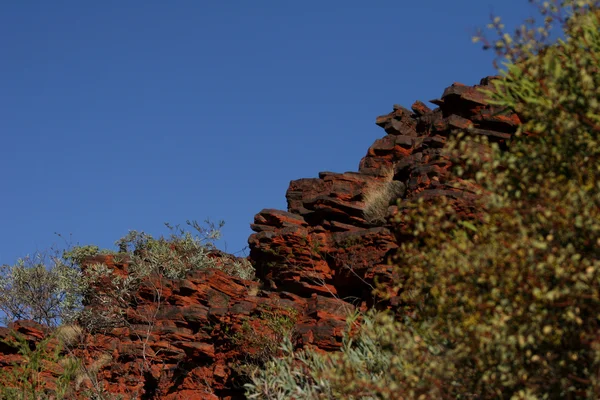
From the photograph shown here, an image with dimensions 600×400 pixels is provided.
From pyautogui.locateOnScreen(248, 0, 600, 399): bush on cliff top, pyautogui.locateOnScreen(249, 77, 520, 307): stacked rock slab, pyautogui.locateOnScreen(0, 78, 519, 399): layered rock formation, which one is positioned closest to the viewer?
pyautogui.locateOnScreen(248, 0, 600, 399): bush on cliff top

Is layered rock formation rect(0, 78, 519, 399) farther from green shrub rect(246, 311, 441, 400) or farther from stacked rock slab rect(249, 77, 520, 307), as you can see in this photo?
green shrub rect(246, 311, 441, 400)

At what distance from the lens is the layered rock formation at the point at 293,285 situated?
23.2 metres

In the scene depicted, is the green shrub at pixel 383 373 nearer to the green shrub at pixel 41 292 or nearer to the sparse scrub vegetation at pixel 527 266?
the sparse scrub vegetation at pixel 527 266

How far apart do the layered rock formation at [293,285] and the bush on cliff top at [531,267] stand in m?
9.04

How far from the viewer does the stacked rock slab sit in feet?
75.4

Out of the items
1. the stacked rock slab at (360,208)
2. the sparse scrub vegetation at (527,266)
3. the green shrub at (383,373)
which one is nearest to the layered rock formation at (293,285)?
the stacked rock slab at (360,208)

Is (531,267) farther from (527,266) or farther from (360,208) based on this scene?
(360,208)

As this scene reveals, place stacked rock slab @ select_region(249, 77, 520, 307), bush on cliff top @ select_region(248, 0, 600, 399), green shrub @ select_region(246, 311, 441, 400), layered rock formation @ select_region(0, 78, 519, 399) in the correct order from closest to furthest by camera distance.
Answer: bush on cliff top @ select_region(248, 0, 600, 399)
green shrub @ select_region(246, 311, 441, 400)
stacked rock slab @ select_region(249, 77, 520, 307)
layered rock formation @ select_region(0, 78, 519, 399)

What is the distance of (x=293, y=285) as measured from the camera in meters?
26.1

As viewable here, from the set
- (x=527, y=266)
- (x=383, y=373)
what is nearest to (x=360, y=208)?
(x=383, y=373)

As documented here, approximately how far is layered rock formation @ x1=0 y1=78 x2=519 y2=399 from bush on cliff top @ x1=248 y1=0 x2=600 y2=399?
9.04 meters

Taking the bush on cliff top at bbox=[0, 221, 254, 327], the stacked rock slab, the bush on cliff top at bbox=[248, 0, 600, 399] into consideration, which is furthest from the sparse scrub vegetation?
the bush on cliff top at bbox=[0, 221, 254, 327]

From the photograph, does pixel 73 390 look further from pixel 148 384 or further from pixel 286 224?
pixel 286 224

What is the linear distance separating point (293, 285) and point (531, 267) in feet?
55.1
